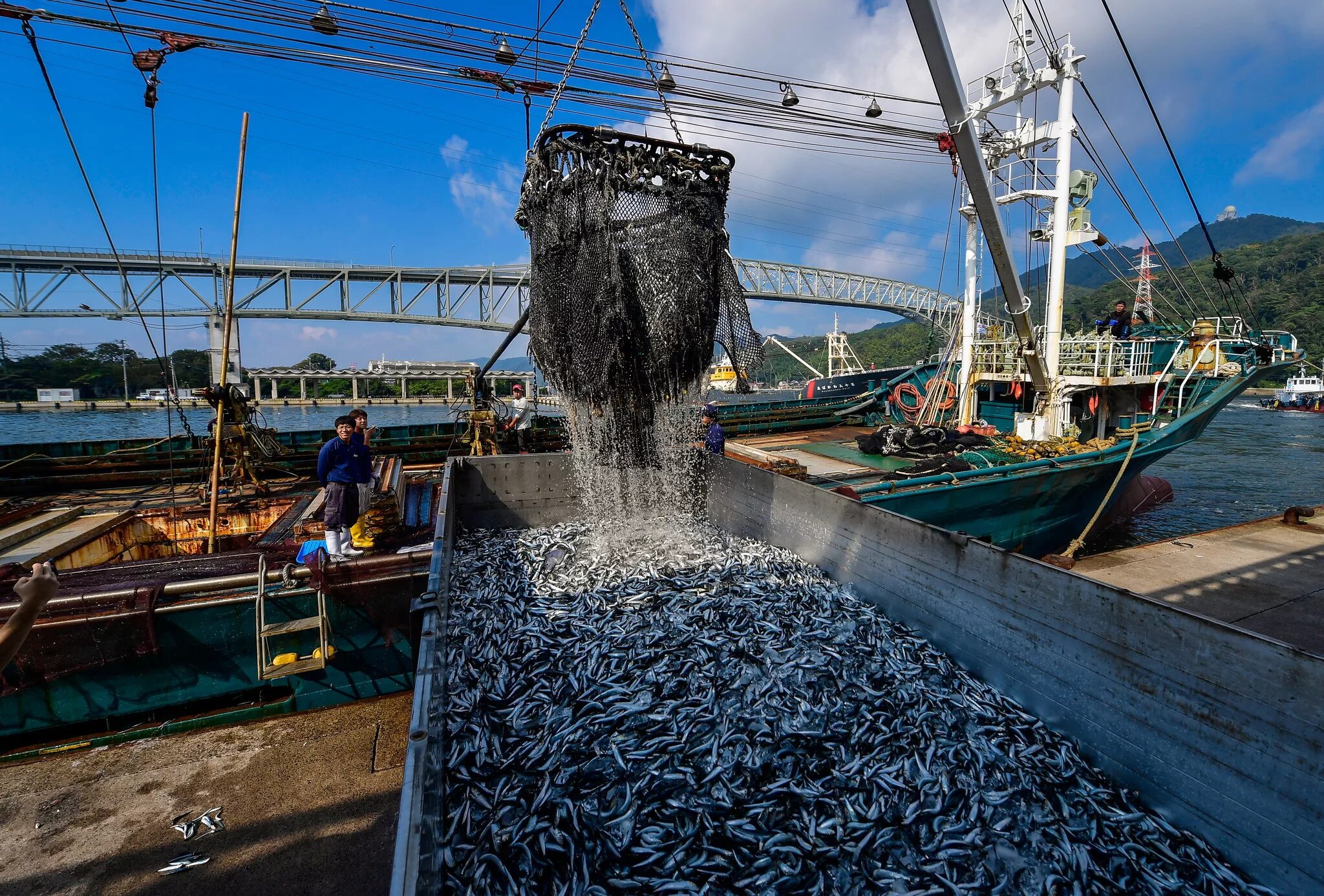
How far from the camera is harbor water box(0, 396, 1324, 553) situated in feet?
47.2

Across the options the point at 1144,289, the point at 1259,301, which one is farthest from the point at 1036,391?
the point at 1259,301

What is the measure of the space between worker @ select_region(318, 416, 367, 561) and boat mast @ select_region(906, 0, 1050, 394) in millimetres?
7344

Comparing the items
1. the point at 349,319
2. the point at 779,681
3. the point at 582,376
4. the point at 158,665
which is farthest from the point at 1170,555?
the point at 349,319

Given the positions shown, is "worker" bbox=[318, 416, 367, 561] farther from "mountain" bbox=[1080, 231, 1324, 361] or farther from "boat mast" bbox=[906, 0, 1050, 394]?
"mountain" bbox=[1080, 231, 1324, 361]

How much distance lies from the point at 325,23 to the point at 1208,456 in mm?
34621

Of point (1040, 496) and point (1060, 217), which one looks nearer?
point (1040, 496)

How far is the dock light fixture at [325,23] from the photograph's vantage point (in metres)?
7.79

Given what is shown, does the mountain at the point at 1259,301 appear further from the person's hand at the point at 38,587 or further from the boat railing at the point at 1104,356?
the person's hand at the point at 38,587

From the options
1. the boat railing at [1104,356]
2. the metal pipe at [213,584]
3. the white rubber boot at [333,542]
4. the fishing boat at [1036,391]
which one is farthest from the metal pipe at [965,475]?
the white rubber boot at [333,542]

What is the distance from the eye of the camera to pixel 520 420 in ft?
39.1

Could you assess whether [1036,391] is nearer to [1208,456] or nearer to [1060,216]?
[1060,216]

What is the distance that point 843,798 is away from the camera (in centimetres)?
305

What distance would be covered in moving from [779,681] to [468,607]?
2.96 m

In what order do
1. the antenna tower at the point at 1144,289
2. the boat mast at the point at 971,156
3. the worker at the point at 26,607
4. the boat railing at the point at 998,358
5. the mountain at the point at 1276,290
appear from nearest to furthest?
the worker at the point at 26,607 < the boat mast at the point at 971,156 < the boat railing at the point at 998,358 < the antenna tower at the point at 1144,289 < the mountain at the point at 1276,290
